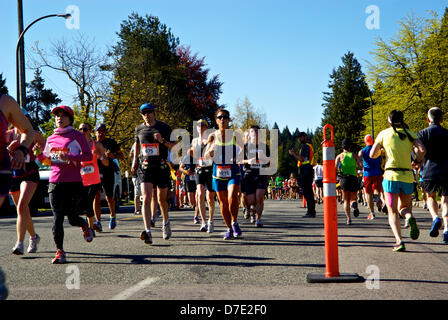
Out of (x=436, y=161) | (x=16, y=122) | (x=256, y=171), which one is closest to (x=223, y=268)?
(x=16, y=122)

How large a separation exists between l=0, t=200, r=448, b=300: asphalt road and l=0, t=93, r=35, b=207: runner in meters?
1.16

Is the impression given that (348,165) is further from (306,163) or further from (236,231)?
(236,231)

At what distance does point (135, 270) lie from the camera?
574 cm

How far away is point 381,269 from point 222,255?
7.11 ft

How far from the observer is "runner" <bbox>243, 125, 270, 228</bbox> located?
35.5 feet

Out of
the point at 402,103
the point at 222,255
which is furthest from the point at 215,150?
the point at 402,103

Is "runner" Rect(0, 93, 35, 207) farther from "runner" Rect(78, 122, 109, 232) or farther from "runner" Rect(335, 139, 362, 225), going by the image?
"runner" Rect(335, 139, 362, 225)

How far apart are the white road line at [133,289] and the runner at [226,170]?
361cm

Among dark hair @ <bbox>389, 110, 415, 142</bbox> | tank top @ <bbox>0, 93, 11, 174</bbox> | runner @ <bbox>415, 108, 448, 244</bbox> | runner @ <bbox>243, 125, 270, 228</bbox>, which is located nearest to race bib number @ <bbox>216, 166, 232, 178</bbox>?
runner @ <bbox>243, 125, 270, 228</bbox>

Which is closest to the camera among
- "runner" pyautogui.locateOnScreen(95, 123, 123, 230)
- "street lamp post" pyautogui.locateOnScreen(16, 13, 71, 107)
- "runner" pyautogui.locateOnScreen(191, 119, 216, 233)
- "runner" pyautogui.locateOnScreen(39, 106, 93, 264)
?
"runner" pyautogui.locateOnScreen(39, 106, 93, 264)

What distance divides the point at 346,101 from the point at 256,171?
73.0 m

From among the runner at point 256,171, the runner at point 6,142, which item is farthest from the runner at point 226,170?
the runner at point 6,142

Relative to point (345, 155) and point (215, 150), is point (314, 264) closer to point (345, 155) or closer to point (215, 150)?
point (215, 150)

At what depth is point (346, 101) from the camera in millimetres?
80875
